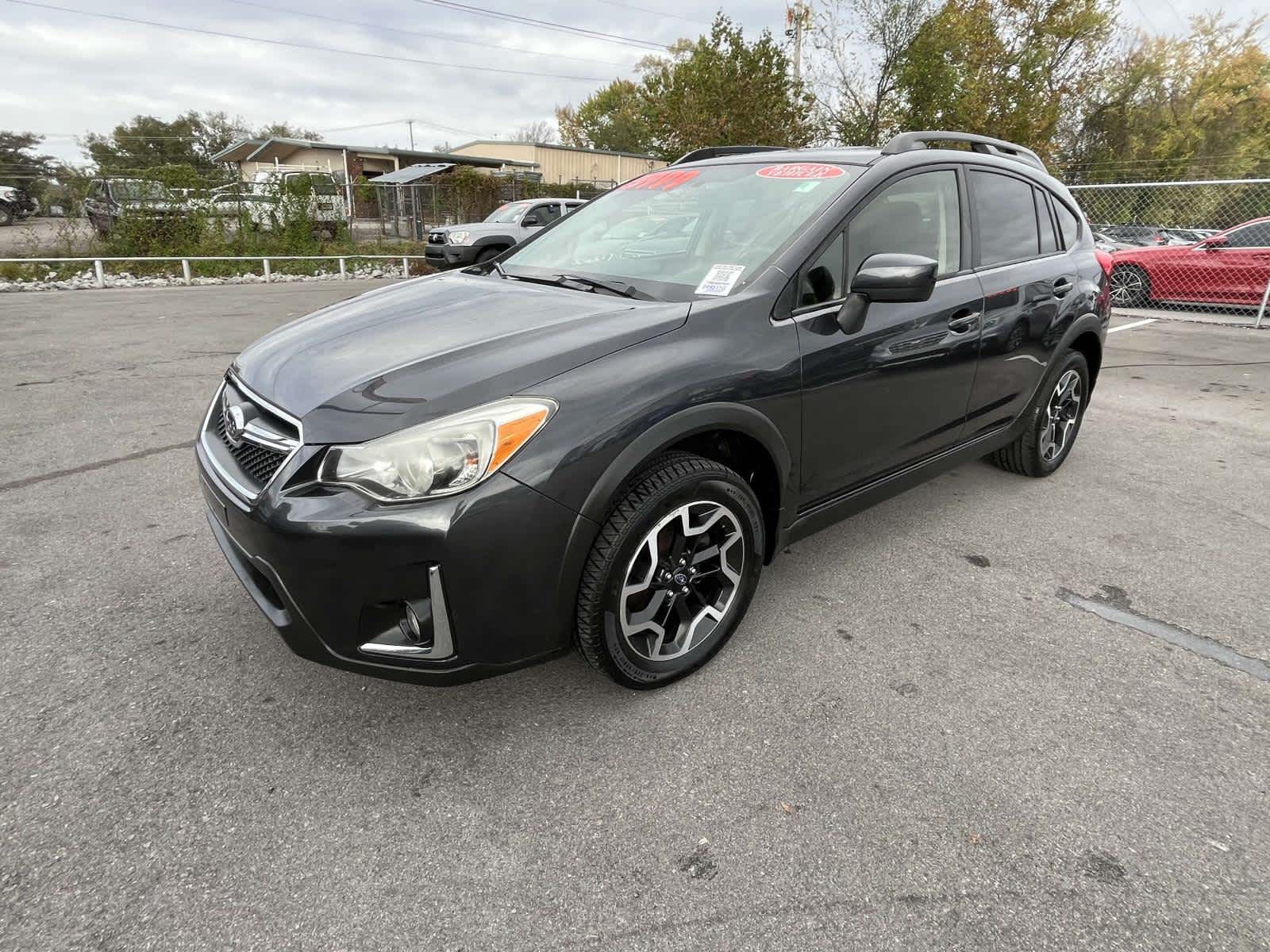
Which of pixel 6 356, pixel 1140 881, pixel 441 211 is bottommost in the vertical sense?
pixel 1140 881

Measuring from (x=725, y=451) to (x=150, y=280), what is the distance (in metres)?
15.7

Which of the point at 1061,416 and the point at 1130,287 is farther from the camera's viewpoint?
the point at 1130,287

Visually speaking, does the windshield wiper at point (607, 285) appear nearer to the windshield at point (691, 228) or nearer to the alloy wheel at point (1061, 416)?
the windshield at point (691, 228)

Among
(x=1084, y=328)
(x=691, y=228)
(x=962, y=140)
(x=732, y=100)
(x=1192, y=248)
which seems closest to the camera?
(x=691, y=228)

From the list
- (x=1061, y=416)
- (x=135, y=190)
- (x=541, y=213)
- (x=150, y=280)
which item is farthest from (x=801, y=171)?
(x=135, y=190)

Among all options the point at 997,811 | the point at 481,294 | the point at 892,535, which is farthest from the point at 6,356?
the point at 997,811

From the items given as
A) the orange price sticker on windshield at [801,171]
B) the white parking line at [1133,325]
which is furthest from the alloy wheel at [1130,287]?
the orange price sticker on windshield at [801,171]

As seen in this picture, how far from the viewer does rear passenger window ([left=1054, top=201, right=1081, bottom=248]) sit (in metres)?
4.00

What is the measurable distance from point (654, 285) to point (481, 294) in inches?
25.9

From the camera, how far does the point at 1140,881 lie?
5.75ft

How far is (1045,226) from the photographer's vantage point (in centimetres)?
385

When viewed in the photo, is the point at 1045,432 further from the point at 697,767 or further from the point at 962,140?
the point at 697,767

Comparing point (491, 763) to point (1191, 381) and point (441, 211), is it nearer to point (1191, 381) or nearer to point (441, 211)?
point (1191, 381)

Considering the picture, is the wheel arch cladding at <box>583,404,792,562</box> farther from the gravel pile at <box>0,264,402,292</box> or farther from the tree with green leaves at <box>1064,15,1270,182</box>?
the tree with green leaves at <box>1064,15,1270,182</box>
